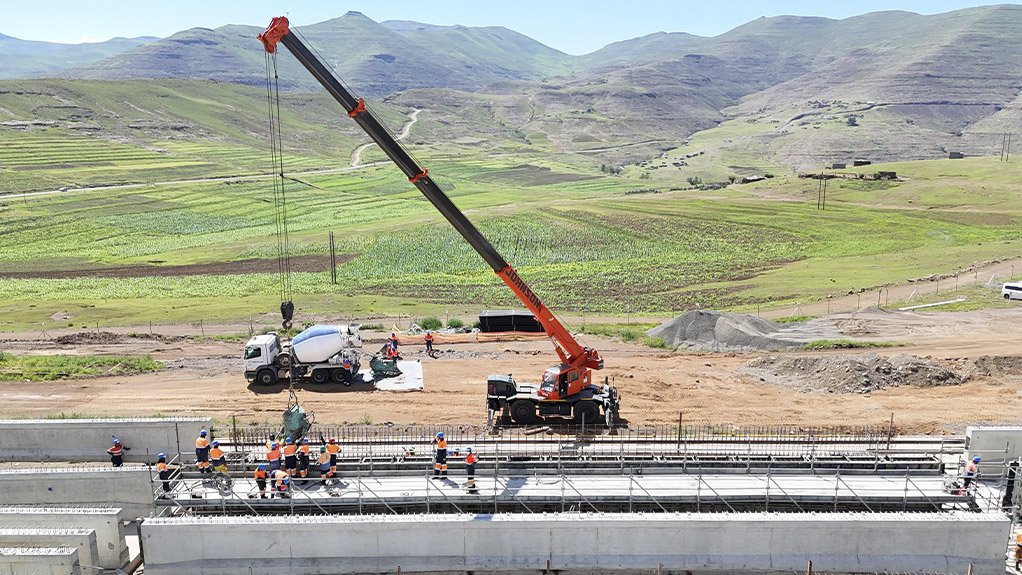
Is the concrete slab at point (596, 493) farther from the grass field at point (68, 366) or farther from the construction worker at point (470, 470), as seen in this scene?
the grass field at point (68, 366)

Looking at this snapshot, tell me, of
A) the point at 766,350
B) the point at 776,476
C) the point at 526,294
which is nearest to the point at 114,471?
the point at 526,294

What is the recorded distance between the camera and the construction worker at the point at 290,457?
20.1 meters

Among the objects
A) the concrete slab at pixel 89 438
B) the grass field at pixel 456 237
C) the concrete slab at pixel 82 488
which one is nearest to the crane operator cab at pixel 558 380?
the concrete slab at pixel 89 438

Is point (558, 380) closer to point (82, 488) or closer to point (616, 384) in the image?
point (616, 384)

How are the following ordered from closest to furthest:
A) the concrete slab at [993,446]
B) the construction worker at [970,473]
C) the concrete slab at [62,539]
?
the concrete slab at [62,539]
the construction worker at [970,473]
the concrete slab at [993,446]

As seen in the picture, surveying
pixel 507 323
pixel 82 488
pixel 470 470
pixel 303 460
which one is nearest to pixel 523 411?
pixel 470 470

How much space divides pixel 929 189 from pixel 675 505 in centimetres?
9597

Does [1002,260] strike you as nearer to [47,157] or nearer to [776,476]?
[776,476]

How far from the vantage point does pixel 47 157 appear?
132 metres

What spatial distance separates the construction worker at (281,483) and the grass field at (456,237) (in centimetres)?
2937

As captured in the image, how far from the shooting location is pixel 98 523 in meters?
18.1

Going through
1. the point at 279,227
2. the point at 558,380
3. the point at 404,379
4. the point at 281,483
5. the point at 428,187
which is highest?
the point at 428,187

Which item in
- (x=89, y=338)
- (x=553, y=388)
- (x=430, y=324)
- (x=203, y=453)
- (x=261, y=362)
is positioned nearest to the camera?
(x=203, y=453)

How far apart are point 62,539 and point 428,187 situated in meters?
12.9
